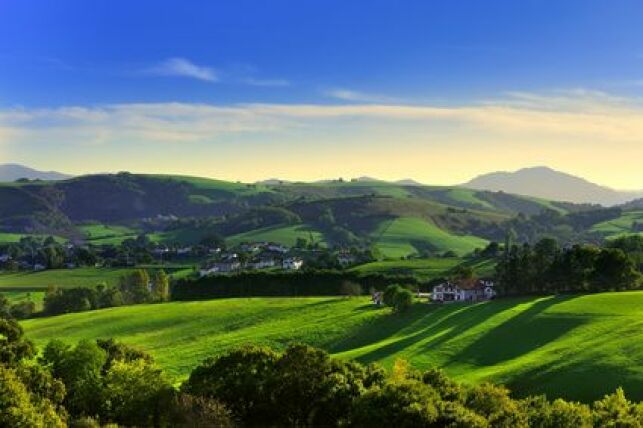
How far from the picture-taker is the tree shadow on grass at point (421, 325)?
91438 millimetres

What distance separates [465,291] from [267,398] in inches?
3653

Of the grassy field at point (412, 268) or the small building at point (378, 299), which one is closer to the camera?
the small building at point (378, 299)

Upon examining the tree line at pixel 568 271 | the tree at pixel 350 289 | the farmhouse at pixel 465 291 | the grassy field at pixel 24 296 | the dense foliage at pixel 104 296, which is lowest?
the grassy field at pixel 24 296

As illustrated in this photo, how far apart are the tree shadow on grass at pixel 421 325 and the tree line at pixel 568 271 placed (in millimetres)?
14237

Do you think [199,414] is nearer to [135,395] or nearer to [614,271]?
[135,395]

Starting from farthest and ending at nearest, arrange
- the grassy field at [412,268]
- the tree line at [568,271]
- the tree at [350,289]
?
the grassy field at [412,268], the tree at [350,289], the tree line at [568,271]

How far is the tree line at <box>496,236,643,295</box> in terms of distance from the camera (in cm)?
12269

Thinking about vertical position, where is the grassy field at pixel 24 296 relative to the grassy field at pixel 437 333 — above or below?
below

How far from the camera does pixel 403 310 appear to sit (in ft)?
377

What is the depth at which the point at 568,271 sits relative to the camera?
127312 mm

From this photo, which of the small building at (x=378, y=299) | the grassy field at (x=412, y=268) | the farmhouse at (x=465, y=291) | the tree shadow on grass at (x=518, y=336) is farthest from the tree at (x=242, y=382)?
the grassy field at (x=412, y=268)

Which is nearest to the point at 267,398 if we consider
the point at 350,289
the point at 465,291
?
the point at 465,291

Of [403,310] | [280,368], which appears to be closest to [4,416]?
[280,368]

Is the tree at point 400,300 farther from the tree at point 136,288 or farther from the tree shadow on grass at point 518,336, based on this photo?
the tree at point 136,288
